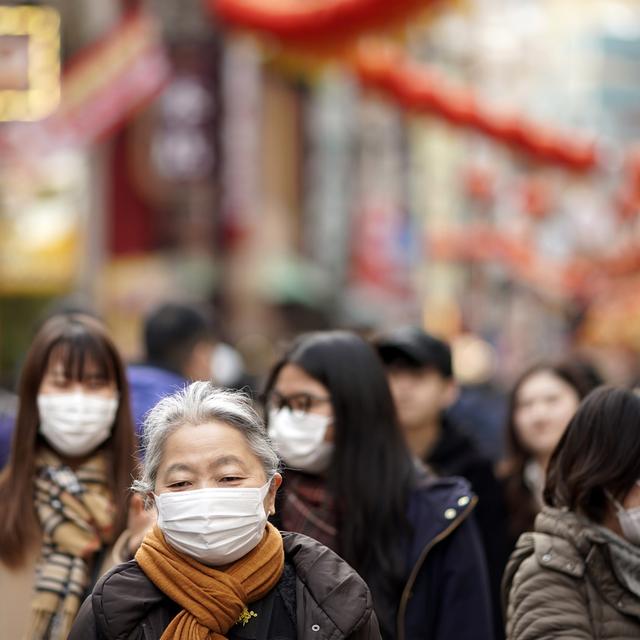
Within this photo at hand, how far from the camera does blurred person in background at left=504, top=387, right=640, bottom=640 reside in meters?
4.12

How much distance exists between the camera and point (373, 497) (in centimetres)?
504

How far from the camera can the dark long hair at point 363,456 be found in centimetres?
497

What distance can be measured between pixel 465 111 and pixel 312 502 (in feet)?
49.4

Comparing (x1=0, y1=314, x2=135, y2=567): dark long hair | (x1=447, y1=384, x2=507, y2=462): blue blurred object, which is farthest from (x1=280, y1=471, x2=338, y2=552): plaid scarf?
(x1=447, y1=384, x2=507, y2=462): blue blurred object

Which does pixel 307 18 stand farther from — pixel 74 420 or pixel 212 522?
pixel 212 522

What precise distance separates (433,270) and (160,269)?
26.4 metres

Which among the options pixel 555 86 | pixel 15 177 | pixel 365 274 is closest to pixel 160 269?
pixel 15 177

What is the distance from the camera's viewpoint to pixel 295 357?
5.23 metres

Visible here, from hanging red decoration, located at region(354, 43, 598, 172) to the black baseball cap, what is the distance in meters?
11.8

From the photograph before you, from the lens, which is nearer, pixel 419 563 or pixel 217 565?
pixel 217 565

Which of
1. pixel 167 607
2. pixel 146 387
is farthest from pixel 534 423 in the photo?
pixel 167 607

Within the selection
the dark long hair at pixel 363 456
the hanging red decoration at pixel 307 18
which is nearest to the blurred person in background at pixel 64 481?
the dark long hair at pixel 363 456

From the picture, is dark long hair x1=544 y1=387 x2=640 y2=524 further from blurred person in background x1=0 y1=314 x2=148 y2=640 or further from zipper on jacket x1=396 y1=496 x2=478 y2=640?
blurred person in background x1=0 y1=314 x2=148 y2=640

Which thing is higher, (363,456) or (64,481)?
(363,456)
